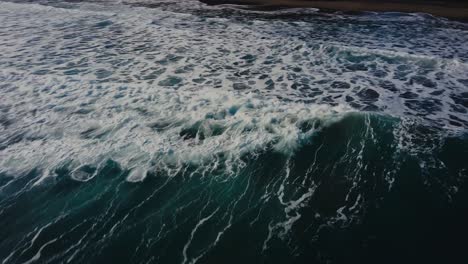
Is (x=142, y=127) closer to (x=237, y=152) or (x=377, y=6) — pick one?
(x=237, y=152)

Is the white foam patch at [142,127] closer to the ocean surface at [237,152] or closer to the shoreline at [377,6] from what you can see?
the ocean surface at [237,152]

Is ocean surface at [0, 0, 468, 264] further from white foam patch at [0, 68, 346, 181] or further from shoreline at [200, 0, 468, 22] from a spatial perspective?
shoreline at [200, 0, 468, 22]

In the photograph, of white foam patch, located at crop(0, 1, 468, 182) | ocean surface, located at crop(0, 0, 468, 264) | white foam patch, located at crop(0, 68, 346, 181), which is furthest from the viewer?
white foam patch, located at crop(0, 1, 468, 182)

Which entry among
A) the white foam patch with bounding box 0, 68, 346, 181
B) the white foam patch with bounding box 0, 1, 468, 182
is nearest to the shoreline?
the white foam patch with bounding box 0, 1, 468, 182

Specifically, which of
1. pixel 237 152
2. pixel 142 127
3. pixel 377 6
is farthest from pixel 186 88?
pixel 377 6

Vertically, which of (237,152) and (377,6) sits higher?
(377,6)

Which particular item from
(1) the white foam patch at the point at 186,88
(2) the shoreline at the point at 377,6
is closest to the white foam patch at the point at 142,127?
(1) the white foam patch at the point at 186,88
